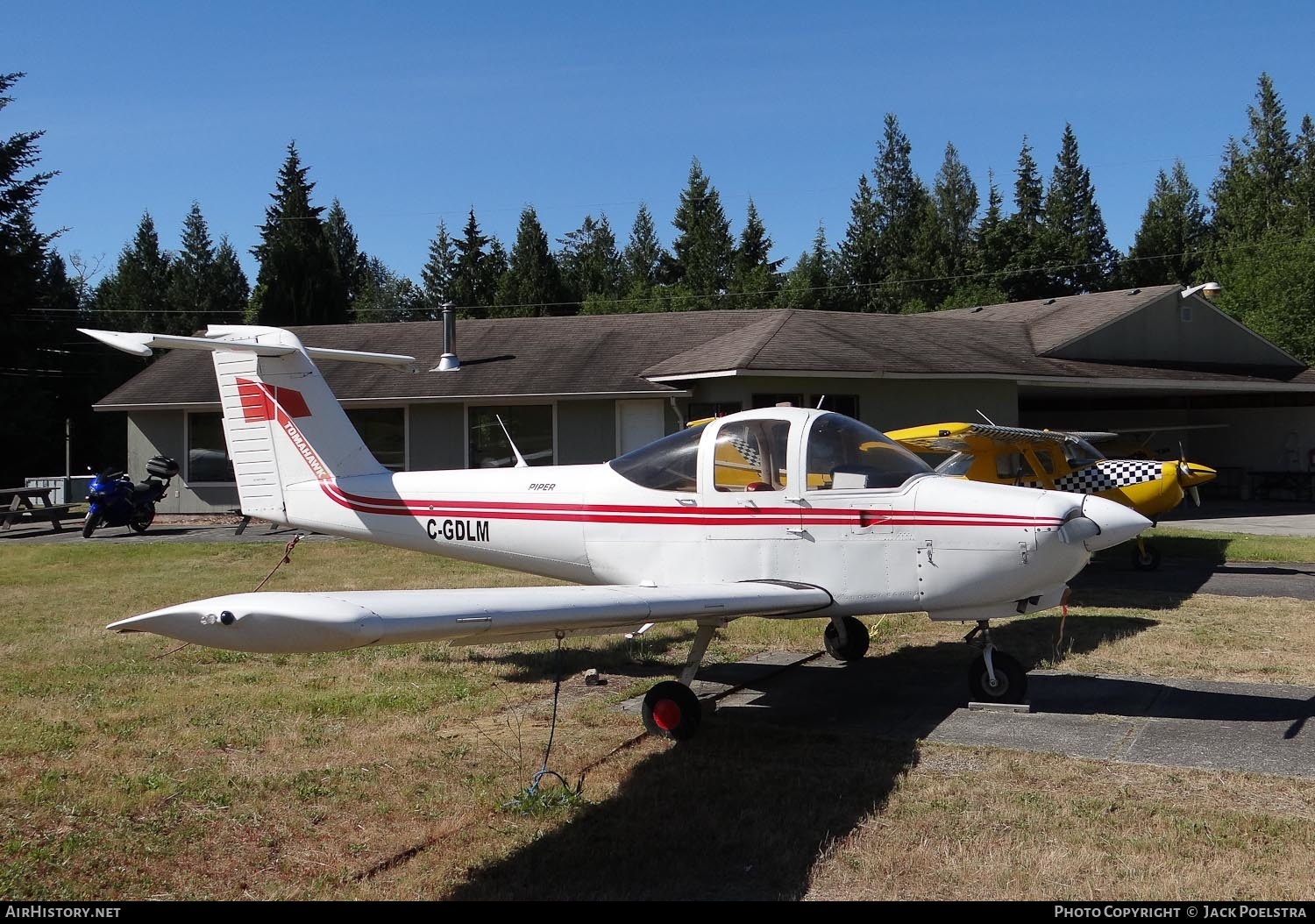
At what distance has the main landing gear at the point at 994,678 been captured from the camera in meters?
6.97

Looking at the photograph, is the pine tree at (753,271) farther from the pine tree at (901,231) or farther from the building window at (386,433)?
the building window at (386,433)

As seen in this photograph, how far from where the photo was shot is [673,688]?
6.46 meters

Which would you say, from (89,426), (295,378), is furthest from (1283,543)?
(89,426)

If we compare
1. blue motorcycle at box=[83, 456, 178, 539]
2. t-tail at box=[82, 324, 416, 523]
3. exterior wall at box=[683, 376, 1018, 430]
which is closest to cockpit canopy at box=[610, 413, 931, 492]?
t-tail at box=[82, 324, 416, 523]

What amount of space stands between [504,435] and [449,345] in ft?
8.67

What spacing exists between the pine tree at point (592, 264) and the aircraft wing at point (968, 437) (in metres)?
51.0

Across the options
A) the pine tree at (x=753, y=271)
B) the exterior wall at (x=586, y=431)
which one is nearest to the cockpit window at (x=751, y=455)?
the exterior wall at (x=586, y=431)

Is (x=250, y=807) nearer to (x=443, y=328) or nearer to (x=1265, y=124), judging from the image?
(x=443, y=328)

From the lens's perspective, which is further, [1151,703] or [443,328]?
[443,328]

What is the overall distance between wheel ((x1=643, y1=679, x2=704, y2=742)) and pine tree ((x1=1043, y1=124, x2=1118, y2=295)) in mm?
50923

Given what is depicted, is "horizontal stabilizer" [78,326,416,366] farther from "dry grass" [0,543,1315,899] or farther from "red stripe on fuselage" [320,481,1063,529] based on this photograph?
"dry grass" [0,543,1315,899]

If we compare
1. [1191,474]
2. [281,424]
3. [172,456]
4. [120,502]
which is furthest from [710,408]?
[281,424]

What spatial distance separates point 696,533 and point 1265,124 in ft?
187

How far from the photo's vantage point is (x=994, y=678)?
23.1ft
